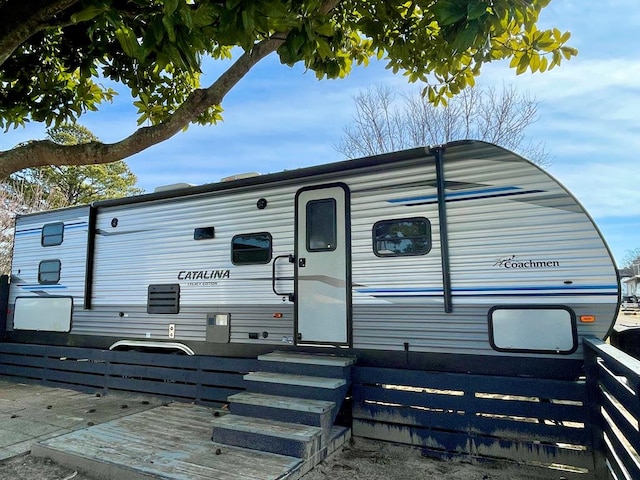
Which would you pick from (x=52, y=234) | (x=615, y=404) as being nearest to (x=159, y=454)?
(x=615, y=404)

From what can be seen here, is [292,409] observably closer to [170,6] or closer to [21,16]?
[170,6]

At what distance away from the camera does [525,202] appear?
4.06 meters

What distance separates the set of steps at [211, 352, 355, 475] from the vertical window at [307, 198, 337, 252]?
129 cm

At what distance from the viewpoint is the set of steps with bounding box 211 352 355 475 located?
12.4 feet

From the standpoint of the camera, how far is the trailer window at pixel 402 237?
447 centimetres

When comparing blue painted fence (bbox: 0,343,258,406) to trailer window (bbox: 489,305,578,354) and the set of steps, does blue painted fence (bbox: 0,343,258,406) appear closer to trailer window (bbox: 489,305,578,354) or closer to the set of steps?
the set of steps

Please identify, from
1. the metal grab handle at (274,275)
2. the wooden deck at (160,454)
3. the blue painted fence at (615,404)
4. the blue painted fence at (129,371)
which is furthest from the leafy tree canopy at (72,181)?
the blue painted fence at (615,404)

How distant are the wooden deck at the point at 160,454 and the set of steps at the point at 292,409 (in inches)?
3.7

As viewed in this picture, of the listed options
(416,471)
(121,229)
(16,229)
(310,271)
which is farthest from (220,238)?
(16,229)

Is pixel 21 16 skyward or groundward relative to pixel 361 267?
skyward

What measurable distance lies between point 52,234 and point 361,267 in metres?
5.66

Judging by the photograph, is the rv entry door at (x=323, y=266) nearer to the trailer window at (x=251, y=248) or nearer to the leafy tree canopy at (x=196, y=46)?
the trailer window at (x=251, y=248)

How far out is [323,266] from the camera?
4977mm

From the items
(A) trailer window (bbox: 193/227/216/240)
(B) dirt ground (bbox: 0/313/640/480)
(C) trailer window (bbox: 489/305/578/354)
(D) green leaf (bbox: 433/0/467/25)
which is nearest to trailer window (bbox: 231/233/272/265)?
(A) trailer window (bbox: 193/227/216/240)
